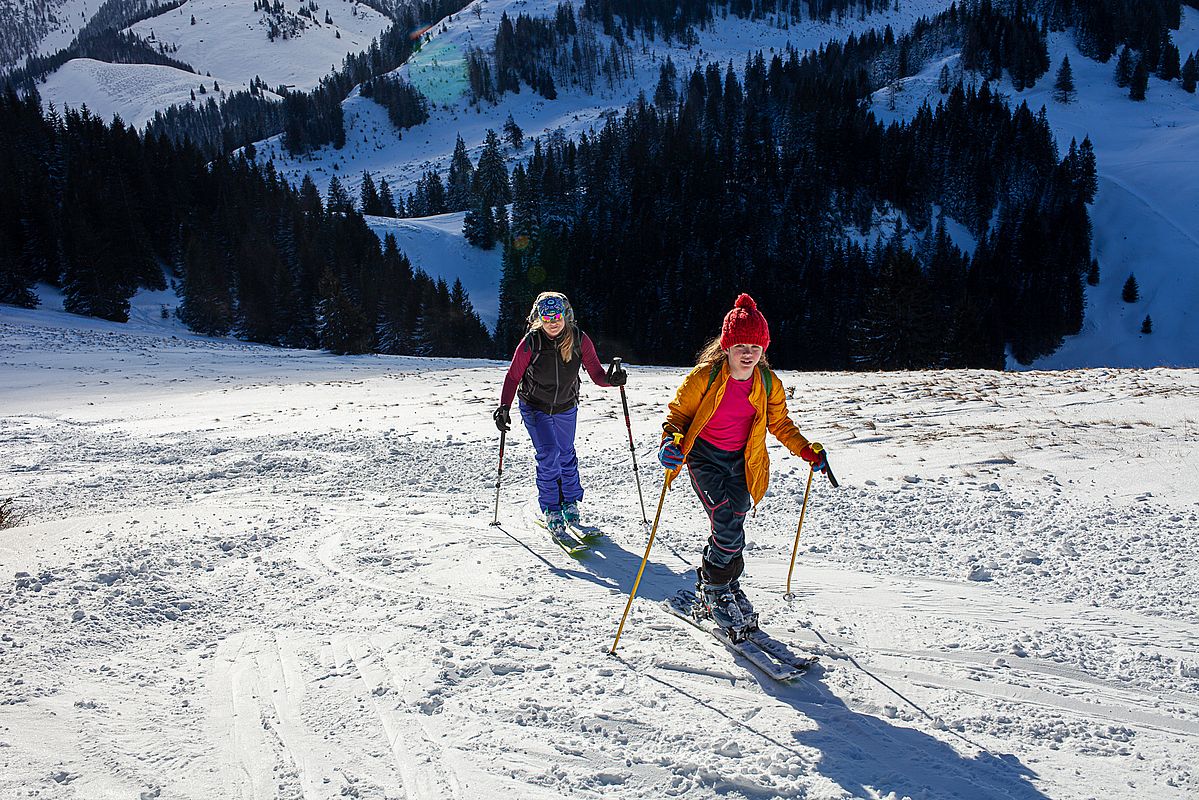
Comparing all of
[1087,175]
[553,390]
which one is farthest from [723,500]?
[1087,175]

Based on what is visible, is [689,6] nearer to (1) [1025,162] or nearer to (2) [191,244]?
(1) [1025,162]

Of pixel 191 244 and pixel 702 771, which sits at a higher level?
pixel 191 244

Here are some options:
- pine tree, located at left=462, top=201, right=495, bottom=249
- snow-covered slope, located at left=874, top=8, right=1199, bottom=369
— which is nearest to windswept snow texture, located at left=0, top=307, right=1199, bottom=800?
snow-covered slope, located at left=874, top=8, right=1199, bottom=369

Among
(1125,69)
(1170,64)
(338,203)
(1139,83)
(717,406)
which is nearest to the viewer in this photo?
(717,406)

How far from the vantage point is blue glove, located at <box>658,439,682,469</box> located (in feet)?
13.8

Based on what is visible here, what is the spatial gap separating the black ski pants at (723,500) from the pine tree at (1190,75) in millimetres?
151165

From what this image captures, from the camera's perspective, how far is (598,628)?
15.8ft

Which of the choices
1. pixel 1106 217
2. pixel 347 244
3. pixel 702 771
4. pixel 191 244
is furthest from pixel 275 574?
pixel 1106 217

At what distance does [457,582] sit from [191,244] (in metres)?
55.7

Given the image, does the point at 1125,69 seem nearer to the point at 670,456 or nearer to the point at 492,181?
the point at 492,181

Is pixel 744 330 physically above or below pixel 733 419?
above

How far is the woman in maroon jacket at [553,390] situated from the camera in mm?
6289

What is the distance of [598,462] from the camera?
31.4 feet

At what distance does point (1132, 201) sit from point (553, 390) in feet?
361
